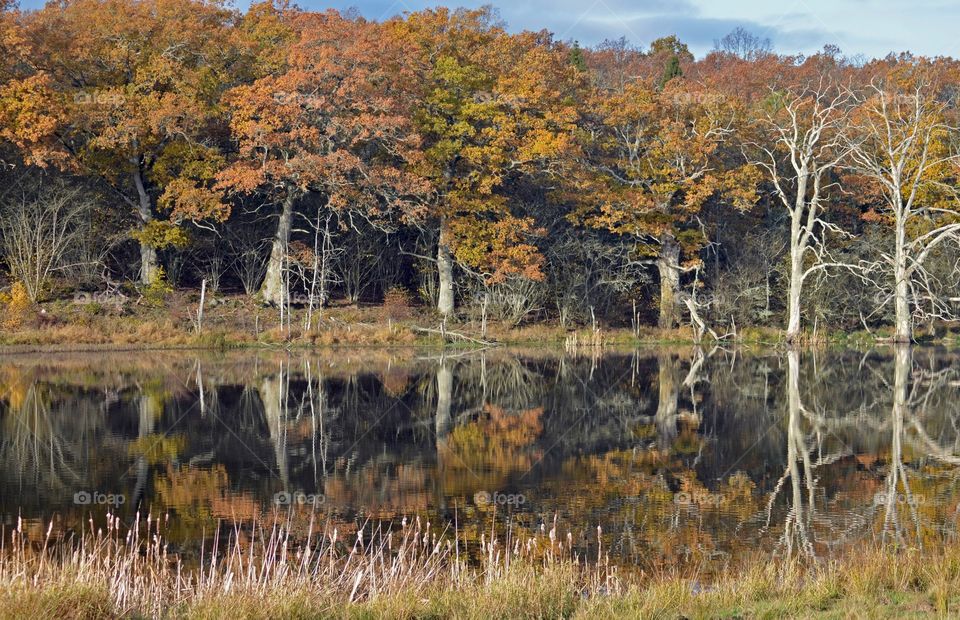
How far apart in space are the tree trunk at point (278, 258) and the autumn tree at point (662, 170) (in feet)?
42.6

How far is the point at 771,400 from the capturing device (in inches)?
1057

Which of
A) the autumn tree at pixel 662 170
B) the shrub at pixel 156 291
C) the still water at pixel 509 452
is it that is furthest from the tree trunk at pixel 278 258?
the autumn tree at pixel 662 170

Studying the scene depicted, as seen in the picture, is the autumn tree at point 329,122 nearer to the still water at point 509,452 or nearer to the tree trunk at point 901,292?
the still water at point 509,452

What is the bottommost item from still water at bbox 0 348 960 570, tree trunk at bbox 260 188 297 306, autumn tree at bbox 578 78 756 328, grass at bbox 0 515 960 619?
still water at bbox 0 348 960 570

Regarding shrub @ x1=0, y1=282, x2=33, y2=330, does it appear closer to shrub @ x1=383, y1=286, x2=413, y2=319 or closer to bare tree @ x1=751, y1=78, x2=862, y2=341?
shrub @ x1=383, y1=286, x2=413, y2=319

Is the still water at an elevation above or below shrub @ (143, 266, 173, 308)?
below

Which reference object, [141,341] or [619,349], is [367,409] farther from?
[619,349]

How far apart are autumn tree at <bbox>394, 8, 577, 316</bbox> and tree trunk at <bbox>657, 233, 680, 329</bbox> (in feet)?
24.2

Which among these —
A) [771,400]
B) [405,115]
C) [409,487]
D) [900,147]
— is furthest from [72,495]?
[900,147]

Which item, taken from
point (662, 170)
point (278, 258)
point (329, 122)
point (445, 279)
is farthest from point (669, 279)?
point (278, 258)

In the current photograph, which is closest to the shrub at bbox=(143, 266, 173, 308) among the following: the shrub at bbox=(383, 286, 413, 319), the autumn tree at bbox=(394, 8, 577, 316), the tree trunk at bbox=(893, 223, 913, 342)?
the shrub at bbox=(383, 286, 413, 319)

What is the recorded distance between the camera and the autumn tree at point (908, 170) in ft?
153

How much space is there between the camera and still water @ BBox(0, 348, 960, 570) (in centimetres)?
1358

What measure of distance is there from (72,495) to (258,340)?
27.2 m
